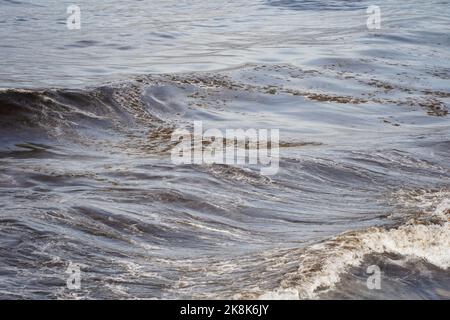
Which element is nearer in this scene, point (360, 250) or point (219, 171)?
point (360, 250)

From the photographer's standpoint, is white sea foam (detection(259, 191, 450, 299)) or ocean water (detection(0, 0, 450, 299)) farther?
ocean water (detection(0, 0, 450, 299))

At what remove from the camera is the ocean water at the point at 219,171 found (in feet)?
15.4

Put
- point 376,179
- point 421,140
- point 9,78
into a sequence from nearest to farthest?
point 376,179, point 421,140, point 9,78

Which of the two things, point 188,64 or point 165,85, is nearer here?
point 165,85

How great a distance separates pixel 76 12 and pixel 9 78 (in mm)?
7951

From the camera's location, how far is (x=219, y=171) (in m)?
6.88

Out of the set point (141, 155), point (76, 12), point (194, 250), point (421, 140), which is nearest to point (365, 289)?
point (194, 250)

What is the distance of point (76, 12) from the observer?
17.8 metres

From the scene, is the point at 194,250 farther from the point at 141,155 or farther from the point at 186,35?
the point at 186,35

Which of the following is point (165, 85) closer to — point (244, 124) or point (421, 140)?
point (244, 124)

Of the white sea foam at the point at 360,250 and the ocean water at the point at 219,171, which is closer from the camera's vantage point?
the white sea foam at the point at 360,250

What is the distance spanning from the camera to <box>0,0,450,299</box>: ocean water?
470 cm

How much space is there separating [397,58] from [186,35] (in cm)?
388

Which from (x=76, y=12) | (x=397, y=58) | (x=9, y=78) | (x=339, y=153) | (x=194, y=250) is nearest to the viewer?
(x=194, y=250)
